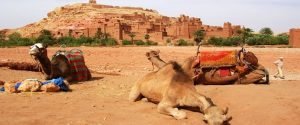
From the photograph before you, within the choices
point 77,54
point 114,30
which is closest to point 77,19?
point 114,30

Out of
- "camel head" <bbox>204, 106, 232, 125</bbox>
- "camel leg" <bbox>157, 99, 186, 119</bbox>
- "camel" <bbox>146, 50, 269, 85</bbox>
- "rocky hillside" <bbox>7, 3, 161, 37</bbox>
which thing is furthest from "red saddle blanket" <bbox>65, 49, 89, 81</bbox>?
"rocky hillside" <bbox>7, 3, 161, 37</bbox>

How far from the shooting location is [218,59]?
10805 millimetres

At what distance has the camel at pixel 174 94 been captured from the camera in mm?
6396

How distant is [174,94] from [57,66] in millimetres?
6327

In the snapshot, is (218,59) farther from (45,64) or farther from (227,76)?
(45,64)

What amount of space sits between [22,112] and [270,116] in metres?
3.95

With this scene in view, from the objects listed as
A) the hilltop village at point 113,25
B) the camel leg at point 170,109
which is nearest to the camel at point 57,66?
the camel leg at point 170,109

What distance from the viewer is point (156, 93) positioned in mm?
7875

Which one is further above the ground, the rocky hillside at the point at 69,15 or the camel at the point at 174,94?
the rocky hillside at the point at 69,15

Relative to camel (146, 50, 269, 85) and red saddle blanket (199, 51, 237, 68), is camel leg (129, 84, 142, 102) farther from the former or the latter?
red saddle blanket (199, 51, 237, 68)

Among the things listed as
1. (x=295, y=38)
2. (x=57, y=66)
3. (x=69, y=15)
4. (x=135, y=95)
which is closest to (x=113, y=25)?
(x=295, y=38)

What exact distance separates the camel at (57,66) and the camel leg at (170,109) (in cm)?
570

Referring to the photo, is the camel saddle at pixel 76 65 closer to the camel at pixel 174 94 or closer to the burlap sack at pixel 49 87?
the burlap sack at pixel 49 87

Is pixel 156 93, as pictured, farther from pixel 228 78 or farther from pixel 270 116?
pixel 228 78
